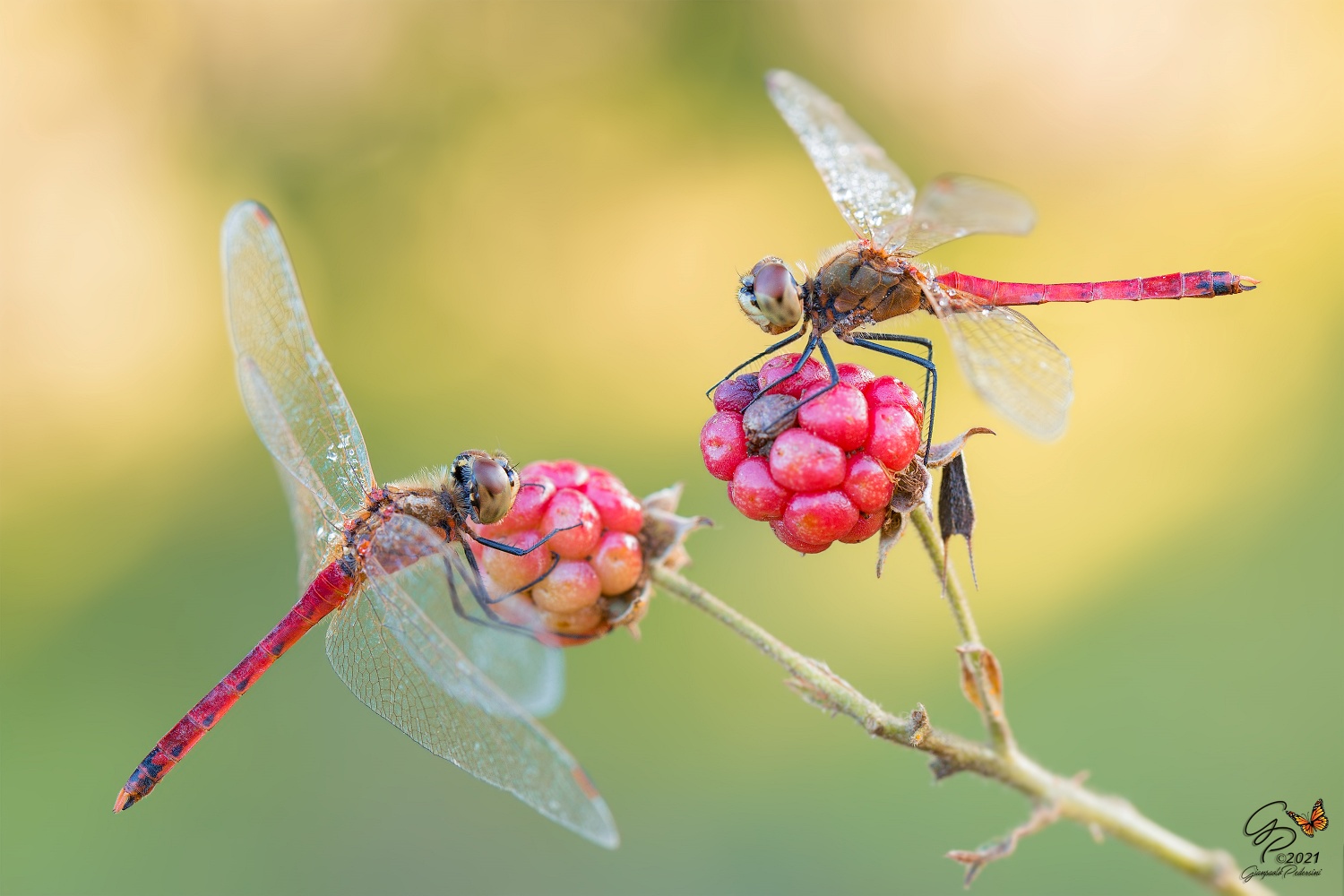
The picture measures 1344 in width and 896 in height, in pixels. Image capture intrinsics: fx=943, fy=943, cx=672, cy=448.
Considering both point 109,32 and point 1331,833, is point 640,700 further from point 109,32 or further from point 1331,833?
point 109,32

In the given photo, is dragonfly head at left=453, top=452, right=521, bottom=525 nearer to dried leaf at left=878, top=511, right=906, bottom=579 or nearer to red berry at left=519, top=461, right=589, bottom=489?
red berry at left=519, top=461, right=589, bottom=489

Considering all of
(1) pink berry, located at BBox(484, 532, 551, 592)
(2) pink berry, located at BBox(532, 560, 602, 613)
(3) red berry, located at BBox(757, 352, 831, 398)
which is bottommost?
(2) pink berry, located at BBox(532, 560, 602, 613)

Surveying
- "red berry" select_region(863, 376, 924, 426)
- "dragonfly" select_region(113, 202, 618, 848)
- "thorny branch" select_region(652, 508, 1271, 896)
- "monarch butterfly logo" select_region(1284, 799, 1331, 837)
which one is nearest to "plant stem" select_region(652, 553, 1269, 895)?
"thorny branch" select_region(652, 508, 1271, 896)

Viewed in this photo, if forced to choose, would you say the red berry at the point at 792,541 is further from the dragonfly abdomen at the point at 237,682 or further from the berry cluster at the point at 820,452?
the dragonfly abdomen at the point at 237,682

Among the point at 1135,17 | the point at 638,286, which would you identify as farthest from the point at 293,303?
the point at 1135,17

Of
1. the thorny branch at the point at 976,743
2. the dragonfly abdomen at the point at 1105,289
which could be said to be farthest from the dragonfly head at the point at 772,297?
the thorny branch at the point at 976,743

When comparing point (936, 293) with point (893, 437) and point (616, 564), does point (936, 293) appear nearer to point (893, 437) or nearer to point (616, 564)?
point (893, 437)
